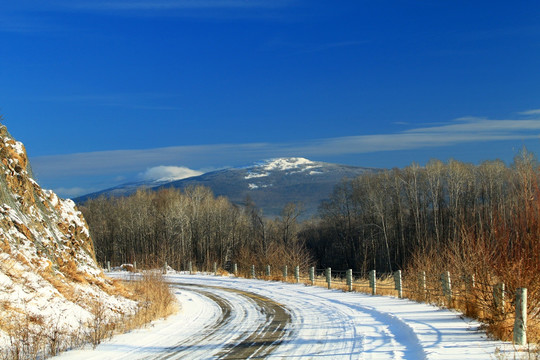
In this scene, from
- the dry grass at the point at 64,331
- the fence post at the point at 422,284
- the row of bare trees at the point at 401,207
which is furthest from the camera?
the row of bare trees at the point at 401,207

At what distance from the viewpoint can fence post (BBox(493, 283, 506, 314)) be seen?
34.1ft

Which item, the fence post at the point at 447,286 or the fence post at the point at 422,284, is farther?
the fence post at the point at 422,284

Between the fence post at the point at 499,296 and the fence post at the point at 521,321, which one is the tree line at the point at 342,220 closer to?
the fence post at the point at 499,296

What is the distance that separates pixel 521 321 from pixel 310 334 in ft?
15.8

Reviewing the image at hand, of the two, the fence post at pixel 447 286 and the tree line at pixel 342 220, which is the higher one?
the tree line at pixel 342 220

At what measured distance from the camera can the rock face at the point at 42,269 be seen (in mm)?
11867

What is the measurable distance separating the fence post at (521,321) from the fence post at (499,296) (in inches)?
45.9

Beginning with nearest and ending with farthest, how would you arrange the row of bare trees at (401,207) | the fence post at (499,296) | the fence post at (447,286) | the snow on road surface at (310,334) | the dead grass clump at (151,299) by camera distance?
the snow on road surface at (310,334) < the fence post at (499,296) < the dead grass clump at (151,299) < the fence post at (447,286) < the row of bare trees at (401,207)

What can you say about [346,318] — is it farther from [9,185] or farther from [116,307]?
[9,185]

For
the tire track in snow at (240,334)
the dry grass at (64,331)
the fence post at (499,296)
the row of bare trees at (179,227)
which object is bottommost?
the tire track in snow at (240,334)

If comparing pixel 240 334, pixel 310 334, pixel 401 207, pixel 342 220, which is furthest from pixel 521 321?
pixel 342 220

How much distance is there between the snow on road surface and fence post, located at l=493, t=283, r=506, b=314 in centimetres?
70

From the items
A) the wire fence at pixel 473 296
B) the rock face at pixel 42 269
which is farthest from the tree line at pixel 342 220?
the wire fence at pixel 473 296

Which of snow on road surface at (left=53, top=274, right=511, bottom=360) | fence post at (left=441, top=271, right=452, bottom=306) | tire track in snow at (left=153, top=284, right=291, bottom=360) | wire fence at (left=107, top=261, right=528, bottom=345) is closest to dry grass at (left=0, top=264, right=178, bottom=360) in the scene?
snow on road surface at (left=53, top=274, right=511, bottom=360)
